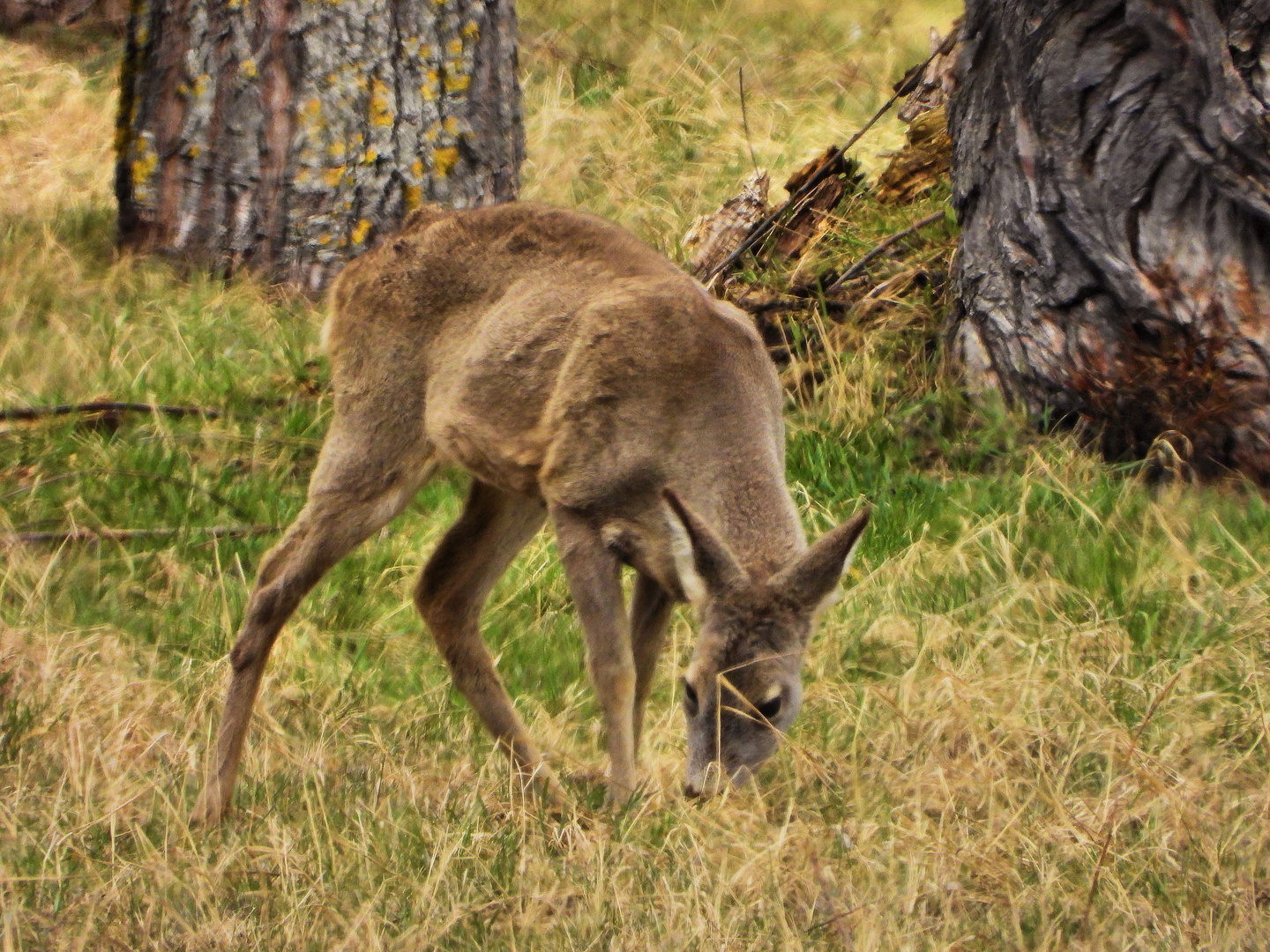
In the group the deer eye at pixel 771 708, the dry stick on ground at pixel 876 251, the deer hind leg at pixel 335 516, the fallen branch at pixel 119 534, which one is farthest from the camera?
the dry stick on ground at pixel 876 251

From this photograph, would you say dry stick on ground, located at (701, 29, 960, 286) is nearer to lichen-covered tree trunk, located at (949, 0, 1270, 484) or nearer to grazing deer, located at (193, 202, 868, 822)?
lichen-covered tree trunk, located at (949, 0, 1270, 484)

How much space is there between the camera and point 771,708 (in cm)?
385

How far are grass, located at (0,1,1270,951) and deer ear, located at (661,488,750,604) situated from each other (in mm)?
471

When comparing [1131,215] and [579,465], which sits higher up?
[1131,215]

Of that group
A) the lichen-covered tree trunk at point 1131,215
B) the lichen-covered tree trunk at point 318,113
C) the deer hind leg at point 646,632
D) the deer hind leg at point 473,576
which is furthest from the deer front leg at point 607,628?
the lichen-covered tree trunk at point 318,113

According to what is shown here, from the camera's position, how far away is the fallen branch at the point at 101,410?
5945mm

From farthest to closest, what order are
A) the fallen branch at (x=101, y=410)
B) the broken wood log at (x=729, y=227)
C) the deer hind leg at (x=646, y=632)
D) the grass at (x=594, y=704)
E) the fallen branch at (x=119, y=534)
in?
1. the broken wood log at (x=729, y=227)
2. the fallen branch at (x=101, y=410)
3. the fallen branch at (x=119, y=534)
4. the deer hind leg at (x=646, y=632)
5. the grass at (x=594, y=704)

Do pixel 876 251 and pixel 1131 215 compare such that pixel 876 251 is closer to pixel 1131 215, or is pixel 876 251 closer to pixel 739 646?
pixel 1131 215

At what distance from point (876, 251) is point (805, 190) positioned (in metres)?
0.66

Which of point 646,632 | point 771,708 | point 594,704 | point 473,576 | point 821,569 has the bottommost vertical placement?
point 594,704

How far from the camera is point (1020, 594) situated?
4879 mm

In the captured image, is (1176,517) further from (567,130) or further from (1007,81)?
(567,130)

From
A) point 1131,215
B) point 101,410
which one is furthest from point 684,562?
point 101,410

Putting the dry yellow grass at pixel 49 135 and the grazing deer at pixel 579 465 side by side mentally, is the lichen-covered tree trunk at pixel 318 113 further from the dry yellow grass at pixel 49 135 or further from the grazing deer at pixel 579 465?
the grazing deer at pixel 579 465
